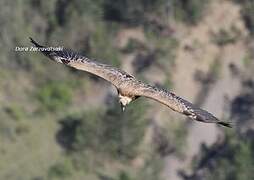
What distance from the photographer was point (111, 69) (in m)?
29.5

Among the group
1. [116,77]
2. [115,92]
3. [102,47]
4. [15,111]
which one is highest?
[102,47]

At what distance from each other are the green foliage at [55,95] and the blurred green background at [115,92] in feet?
0.25

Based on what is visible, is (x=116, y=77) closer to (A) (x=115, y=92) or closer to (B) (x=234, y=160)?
(B) (x=234, y=160)

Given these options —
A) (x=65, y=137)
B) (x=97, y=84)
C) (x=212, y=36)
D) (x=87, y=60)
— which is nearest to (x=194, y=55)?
(x=212, y=36)

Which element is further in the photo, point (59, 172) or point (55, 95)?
point (55, 95)

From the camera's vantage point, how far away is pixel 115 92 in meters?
61.6

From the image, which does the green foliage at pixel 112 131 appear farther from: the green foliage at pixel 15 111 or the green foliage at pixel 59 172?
the green foliage at pixel 15 111

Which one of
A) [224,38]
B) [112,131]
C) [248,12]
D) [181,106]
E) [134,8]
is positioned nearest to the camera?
[181,106]

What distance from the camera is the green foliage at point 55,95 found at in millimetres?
61312

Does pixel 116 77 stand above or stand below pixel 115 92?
below

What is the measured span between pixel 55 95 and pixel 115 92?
4151 mm

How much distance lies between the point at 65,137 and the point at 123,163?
4.27 meters

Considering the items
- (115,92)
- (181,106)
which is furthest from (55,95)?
(181,106)

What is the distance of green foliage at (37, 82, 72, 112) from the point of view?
61.3 meters
